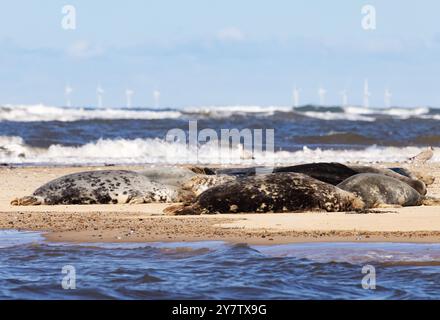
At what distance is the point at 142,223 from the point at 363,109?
79029 mm

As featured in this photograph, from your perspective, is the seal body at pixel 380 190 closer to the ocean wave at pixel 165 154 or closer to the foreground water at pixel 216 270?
the foreground water at pixel 216 270

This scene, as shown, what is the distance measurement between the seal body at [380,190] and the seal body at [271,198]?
0.52 meters

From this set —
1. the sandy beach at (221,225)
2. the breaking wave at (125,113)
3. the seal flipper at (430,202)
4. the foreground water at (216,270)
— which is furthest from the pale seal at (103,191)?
the breaking wave at (125,113)

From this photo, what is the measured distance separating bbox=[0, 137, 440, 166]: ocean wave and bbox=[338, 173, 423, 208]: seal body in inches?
359

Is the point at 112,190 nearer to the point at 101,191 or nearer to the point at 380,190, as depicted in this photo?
the point at 101,191

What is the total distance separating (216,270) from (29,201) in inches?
215

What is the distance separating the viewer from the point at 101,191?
1288 cm

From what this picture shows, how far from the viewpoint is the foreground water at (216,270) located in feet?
22.6

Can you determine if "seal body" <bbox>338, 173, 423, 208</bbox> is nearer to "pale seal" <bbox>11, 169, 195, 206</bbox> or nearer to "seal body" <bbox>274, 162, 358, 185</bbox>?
"seal body" <bbox>274, 162, 358, 185</bbox>

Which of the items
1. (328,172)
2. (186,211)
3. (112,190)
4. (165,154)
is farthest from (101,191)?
(165,154)

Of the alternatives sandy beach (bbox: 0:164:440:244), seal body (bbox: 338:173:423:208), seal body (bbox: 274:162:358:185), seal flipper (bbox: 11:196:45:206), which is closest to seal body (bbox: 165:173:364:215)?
sandy beach (bbox: 0:164:440:244)

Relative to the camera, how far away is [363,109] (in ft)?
289

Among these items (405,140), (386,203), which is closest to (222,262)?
(386,203)
